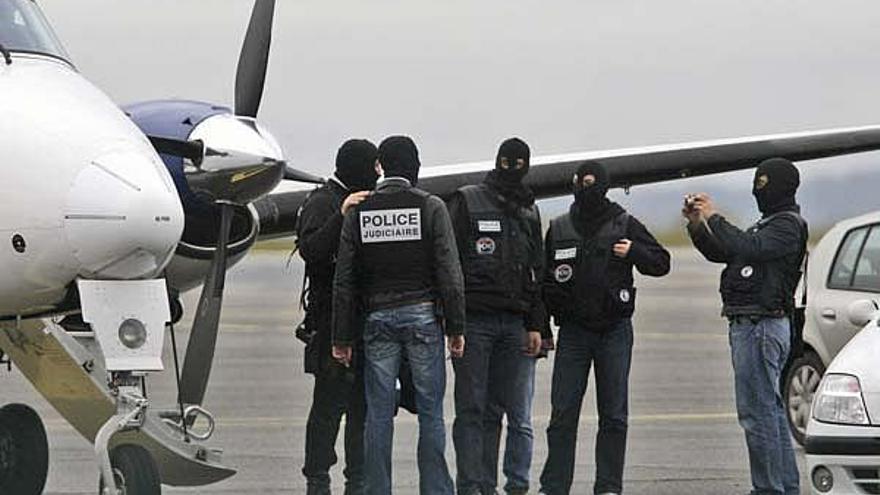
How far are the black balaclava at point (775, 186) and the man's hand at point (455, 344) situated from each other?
1.95 metres

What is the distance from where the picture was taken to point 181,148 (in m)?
12.5

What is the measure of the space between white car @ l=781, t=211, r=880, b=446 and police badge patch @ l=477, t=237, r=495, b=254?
3813 millimetres

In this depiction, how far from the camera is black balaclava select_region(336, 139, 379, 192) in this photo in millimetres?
11594

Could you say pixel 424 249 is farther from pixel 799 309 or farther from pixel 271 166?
pixel 799 309

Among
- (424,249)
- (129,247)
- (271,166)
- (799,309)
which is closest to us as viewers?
(129,247)

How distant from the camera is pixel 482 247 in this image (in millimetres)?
11805

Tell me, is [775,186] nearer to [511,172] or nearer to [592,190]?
[592,190]

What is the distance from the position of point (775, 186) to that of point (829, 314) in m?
3.40

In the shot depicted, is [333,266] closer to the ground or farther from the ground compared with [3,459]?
farther from the ground

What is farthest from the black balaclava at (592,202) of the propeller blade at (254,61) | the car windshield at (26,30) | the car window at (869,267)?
the car window at (869,267)

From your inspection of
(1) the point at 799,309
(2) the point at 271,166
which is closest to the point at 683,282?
(1) the point at 799,309

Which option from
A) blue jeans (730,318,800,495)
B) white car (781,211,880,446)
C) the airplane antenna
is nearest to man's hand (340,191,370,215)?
the airplane antenna

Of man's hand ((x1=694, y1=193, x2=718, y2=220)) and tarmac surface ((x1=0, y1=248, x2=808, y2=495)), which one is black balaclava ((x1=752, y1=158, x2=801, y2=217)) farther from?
tarmac surface ((x1=0, y1=248, x2=808, y2=495))

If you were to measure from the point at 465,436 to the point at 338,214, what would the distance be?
138 cm
